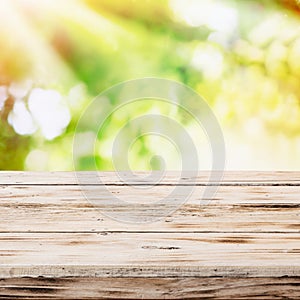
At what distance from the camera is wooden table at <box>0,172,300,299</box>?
63cm

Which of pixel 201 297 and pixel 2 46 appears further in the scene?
pixel 2 46

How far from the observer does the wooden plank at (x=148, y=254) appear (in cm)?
63

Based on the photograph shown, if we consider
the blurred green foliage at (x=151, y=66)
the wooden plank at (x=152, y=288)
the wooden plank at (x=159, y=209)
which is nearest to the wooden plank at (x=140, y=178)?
the wooden plank at (x=159, y=209)

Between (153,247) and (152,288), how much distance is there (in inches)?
3.7

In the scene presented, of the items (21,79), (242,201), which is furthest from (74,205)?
(21,79)

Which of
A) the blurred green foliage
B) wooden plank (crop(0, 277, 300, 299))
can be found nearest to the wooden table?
wooden plank (crop(0, 277, 300, 299))

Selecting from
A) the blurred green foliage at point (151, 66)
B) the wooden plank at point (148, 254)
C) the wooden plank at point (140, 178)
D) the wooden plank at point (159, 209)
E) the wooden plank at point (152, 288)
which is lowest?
the wooden plank at point (152, 288)

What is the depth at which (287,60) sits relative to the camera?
6.84 feet

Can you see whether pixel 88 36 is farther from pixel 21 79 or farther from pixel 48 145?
pixel 48 145

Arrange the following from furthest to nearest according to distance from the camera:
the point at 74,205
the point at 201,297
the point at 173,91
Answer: the point at 173,91 < the point at 74,205 < the point at 201,297

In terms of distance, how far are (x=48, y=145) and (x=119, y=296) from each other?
4.98ft

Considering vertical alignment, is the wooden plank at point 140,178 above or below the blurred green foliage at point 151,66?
below

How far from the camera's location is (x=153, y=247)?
713mm

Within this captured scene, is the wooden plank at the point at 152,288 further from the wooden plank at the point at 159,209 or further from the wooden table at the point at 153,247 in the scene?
the wooden plank at the point at 159,209
